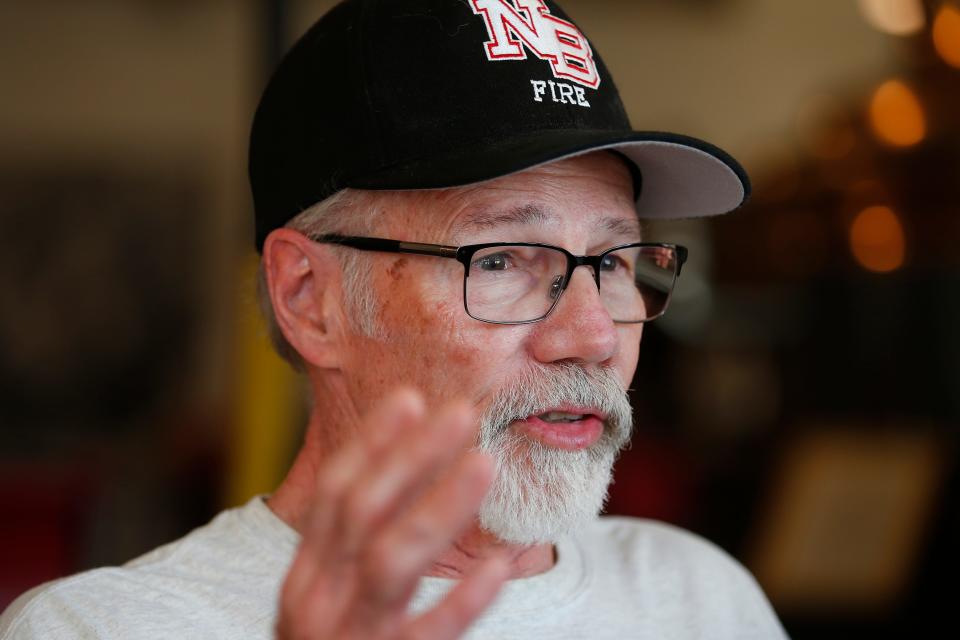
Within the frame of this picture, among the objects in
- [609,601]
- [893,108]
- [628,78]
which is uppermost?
[628,78]

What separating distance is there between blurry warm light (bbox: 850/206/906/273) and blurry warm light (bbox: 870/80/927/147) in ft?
0.76

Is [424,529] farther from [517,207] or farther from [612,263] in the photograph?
[612,263]

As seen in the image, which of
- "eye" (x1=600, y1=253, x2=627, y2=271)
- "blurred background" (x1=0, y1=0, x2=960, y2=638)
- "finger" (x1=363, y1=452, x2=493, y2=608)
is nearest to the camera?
"finger" (x1=363, y1=452, x2=493, y2=608)

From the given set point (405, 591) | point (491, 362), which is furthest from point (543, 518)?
point (405, 591)

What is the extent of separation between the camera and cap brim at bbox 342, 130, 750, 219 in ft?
4.03

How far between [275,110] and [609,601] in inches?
30.0

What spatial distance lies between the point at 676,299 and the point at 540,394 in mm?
3433

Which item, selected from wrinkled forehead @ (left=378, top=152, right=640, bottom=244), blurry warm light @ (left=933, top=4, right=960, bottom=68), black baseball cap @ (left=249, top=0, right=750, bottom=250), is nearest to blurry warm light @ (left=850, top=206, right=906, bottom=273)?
blurry warm light @ (left=933, top=4, right=960, bottom=68)

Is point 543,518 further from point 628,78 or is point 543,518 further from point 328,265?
point 628,78

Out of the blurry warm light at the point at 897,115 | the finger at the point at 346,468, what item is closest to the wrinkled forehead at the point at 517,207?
the finger at the point at 346,468

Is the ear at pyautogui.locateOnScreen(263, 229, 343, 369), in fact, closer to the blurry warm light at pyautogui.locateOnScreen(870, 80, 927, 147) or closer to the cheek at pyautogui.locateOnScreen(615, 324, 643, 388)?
the cheek at pyautogui.locateOnScreen(615, 324, 643, 388)

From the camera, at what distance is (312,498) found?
139 cm

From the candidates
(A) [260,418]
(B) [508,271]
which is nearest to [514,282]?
(B) [508,271]

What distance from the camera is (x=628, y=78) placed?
5918 mm
